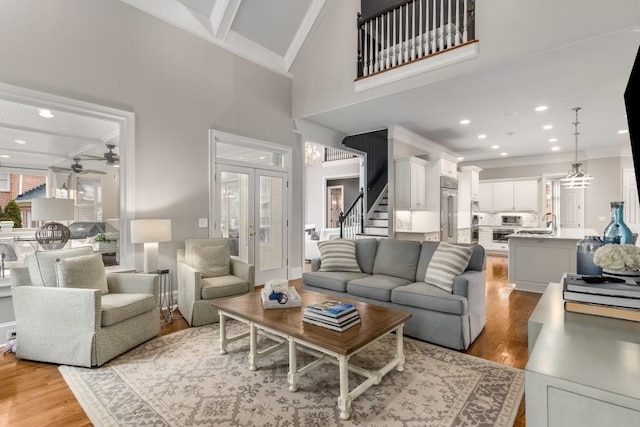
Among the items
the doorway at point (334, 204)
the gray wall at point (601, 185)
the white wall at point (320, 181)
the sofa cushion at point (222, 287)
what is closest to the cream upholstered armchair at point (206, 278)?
the sofa cushion at point (222, 287)

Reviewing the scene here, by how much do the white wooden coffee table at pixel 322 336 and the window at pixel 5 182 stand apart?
2.56 m

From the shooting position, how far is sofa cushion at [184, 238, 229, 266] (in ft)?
13.3

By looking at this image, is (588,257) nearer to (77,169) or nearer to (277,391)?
(277,391)

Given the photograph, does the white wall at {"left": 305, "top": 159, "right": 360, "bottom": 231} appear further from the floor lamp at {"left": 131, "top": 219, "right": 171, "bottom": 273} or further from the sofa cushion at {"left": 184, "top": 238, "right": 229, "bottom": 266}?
the floor lamp at {"left": 131, "top": 219, "right": 171, "bottom": 273}

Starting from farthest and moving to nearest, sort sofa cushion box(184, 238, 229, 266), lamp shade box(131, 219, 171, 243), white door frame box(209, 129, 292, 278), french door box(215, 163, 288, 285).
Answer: french door box(215, 163, 288, 285) < white door frame box(209, 129, 292, 278) < sofa cushion box(184, 238, 229, 266) < lamp shade box(131, 219, 171, 243)

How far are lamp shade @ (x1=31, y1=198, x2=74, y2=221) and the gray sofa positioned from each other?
2.80 m

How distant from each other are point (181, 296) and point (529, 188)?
9.43m

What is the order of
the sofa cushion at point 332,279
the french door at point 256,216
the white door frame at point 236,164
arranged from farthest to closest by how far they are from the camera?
the french door at point 256,216
the white door frame at point 236,164
the sofa cushion at point 332,279

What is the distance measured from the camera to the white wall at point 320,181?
10875 millimetres

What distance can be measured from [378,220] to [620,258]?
5.93 m

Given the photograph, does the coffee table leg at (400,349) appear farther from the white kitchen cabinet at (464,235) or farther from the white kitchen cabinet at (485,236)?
the white kitchen cabinet at (485,236)

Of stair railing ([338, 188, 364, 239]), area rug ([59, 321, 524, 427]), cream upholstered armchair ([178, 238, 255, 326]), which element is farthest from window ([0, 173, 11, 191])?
stair railing ([338, 188, 364, 239])

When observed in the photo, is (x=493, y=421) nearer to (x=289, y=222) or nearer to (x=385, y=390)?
(x=385, y=390)

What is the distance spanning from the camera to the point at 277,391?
2.21 m
